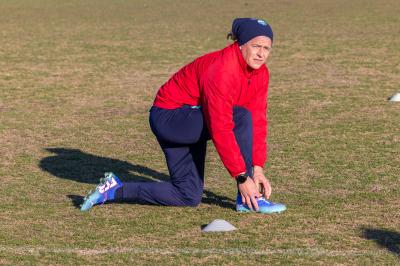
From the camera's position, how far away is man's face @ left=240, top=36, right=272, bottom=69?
738cm

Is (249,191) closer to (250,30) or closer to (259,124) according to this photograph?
(259,124)

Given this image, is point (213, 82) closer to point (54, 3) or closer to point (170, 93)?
point (170, 93)

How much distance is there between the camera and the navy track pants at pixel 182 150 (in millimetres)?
7754

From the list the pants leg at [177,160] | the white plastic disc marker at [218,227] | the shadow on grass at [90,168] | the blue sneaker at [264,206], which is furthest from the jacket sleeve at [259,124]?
the shadow on grass at [90,168]

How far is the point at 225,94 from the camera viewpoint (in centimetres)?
739

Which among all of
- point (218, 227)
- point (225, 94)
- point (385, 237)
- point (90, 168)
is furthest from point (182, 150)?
point (90, 168)

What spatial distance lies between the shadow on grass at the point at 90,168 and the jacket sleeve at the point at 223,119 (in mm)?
1349

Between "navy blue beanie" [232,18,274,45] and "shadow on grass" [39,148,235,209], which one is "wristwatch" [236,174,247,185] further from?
"shadow on grass" [39,148,235,209]

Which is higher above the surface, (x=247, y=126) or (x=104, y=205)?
(x=247, y=126)

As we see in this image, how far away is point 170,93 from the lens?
7.94 metres

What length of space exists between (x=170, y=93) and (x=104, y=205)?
3.56ft

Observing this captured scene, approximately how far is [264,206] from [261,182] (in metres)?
0.23

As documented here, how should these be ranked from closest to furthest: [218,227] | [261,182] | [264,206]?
[218,227] < [261,182] < [264,206]

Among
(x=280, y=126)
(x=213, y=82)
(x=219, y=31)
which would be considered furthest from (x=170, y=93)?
(x=219, y=31)
